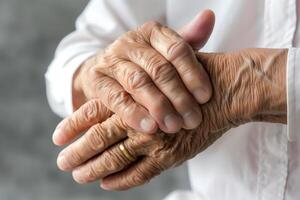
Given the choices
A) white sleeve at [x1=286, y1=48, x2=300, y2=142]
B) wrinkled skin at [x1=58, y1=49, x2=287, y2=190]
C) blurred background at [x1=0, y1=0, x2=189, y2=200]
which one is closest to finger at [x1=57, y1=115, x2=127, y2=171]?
wrinkled skin at [x1=58, y1=49, x2=287, y2=190]

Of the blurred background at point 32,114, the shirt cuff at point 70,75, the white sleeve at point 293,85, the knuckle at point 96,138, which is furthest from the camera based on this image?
the blurred background at point 32,114

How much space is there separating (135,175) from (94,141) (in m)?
0.07

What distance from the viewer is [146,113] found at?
750 mm

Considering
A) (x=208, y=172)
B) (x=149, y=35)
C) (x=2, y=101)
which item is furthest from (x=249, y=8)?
(x=2, y=101)

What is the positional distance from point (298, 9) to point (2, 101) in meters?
0.79

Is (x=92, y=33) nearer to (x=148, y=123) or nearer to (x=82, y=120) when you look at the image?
(x=82, y=120)

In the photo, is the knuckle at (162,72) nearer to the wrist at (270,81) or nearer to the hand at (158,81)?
the hand at (158,81)

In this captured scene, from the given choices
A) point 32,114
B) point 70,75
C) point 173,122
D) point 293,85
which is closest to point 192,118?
point 173,122

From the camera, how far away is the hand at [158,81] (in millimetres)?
734

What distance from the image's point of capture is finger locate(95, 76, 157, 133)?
0.75 meters

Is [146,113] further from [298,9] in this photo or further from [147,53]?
[298,9]

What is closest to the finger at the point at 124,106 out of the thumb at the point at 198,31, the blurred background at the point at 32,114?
the thumb at the point at 198,31

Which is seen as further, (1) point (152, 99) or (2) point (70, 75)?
(2) point (70, 75)

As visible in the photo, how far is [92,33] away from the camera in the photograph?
3.48 ft
